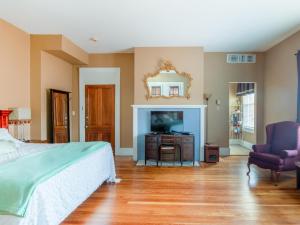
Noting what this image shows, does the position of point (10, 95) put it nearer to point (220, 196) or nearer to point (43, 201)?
point (43, 201)

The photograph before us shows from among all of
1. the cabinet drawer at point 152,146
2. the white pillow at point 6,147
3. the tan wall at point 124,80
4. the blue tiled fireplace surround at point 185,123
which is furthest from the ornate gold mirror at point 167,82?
the white pillow at point 6,147

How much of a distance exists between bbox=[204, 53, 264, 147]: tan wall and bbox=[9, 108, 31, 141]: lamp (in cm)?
446

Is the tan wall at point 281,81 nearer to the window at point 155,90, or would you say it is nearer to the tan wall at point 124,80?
the window at point 155,90

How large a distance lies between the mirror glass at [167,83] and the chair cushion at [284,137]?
6.99 feet

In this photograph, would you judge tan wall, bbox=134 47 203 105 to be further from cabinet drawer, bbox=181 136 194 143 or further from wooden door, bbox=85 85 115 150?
Result: wooden door, bbox=85 85 115 150

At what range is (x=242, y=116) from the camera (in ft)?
29.1

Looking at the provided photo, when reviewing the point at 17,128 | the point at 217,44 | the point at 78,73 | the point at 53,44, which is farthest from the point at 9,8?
the point at 217,44

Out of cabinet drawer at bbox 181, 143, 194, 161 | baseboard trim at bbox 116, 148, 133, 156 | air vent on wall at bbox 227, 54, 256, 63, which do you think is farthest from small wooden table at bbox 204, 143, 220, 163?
air vent on wall at bbox 227, 54, 256, 63

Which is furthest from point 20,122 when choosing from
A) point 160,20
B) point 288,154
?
point 288,154

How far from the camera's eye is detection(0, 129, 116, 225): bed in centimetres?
202

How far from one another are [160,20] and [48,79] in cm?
286

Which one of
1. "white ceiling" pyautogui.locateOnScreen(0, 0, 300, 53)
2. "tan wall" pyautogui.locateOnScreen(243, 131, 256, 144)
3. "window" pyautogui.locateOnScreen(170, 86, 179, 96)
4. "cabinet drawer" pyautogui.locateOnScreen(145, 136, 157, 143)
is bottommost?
"tan wall" pyautogui.locateOnScreen(243, 131, 256, 144)

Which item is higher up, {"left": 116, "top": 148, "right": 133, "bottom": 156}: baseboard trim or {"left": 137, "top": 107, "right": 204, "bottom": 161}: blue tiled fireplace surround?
{"left": 137, "top": 107, "right": 204, "bottom": 161}: blue tiled fireplace surround

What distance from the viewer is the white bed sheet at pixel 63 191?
6.64 ft
